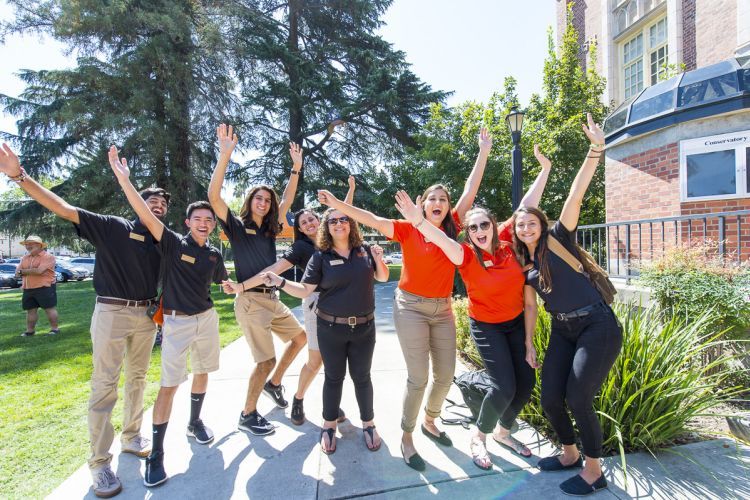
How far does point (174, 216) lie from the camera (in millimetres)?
15648

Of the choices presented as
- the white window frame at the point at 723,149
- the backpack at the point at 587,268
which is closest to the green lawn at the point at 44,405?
the backpack at the point at 587,268

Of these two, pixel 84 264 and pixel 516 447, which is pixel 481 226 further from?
pixel 84 264

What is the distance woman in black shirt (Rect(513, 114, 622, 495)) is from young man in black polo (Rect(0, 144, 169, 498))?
2.84 m

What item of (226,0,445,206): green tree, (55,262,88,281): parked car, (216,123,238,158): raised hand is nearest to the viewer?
(216,123,238,158): raised hand

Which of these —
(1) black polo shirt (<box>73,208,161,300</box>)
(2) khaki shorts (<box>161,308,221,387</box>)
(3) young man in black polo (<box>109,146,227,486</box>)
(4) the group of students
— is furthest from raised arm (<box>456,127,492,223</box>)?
(1) black polo shirt (<box>73,208,161,300</box>)

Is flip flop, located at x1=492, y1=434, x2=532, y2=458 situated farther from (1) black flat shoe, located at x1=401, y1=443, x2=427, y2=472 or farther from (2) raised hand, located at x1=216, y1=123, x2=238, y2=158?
(2) raised hand, located at x1=216, y1=123, x2=238, y2=158

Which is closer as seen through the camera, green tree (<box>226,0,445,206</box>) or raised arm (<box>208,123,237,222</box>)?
raised arm (<box>208,123,237,222</box>)

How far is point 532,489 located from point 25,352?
7.91 metres

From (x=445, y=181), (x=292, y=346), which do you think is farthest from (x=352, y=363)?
(x=445, y=181)

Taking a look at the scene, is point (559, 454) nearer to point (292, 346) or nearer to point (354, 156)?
point (292, 346)

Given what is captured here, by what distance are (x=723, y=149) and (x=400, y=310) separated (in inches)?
247

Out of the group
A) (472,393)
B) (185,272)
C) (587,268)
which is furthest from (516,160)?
(185,272)

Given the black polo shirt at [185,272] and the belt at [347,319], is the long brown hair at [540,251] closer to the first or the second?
the belt at [347,319]

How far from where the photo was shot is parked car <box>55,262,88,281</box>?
23719 millimetres
